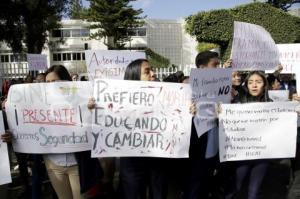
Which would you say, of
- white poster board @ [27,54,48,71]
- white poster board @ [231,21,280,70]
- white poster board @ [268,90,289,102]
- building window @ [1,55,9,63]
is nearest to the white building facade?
building window @ [1,55,9,63]

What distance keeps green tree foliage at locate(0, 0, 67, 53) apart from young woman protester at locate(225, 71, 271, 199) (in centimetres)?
2279

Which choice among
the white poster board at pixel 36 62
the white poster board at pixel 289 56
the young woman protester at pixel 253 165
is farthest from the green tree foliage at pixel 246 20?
the young woman protester at pixel 253 165

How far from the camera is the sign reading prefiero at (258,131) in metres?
5.05

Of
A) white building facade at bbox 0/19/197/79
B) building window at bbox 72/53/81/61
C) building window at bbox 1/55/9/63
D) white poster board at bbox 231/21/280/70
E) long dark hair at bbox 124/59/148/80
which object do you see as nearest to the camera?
long dark hair at bbox 124/59/148/80

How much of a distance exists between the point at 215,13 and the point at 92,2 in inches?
1126

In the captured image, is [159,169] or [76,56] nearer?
[159,169]

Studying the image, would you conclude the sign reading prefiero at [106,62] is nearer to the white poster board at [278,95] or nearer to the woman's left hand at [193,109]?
the white poster board at [278,95]

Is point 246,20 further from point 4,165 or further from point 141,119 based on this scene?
point 4,165

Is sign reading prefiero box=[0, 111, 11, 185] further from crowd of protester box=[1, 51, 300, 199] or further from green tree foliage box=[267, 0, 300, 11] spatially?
green tree foliage box=[267, 0, 300, 11]

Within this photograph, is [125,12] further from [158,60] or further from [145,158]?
[145,158]

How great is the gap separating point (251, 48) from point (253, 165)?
1.71m

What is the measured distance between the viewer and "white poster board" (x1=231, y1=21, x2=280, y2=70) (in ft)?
20.3

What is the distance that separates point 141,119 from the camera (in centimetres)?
477

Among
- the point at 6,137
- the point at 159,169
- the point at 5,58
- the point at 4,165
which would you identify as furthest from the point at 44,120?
the point at 5,58
